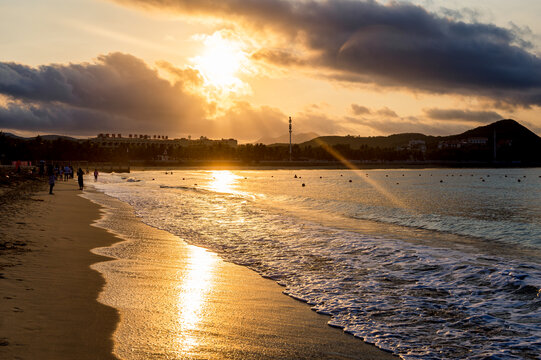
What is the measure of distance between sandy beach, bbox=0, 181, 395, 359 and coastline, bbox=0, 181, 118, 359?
0.5 inches

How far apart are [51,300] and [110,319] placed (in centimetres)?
148

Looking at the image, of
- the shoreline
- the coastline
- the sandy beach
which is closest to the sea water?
the shoreline

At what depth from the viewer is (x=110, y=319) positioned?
22.4ft

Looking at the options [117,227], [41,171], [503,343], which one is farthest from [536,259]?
[41,171]

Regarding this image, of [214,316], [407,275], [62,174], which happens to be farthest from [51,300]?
[62,174]

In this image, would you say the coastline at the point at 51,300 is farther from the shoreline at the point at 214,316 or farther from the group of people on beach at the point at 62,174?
the group of people on beach at the point at 62,174

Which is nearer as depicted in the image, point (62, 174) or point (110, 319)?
point (110, 319)

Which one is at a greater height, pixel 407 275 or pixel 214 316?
pixel 214 316

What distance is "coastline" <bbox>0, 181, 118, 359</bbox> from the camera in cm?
552

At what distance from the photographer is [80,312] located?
7027 mm

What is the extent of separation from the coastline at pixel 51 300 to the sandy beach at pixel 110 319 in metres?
0.01

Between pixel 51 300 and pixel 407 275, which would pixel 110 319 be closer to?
pixel 51 300

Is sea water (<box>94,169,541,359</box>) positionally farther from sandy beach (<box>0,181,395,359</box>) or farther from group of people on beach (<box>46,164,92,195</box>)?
group of people on beach (<box>46,164,92,195</box>)

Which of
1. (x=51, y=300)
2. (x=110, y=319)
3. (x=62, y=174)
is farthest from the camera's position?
(x=62, y=174)
